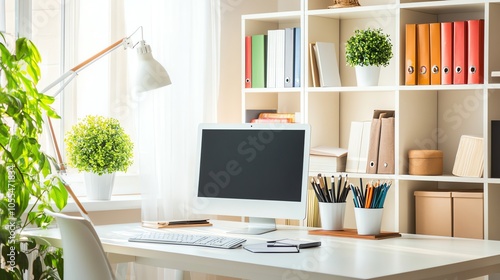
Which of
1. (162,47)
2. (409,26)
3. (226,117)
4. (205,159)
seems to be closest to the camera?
(205,159)

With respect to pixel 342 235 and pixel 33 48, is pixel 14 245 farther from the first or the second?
pixel 342 235

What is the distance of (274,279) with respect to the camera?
237cm

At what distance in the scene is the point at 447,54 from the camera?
11.4 feet

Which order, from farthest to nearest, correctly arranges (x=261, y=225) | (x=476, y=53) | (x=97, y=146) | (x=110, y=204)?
(x=110, y=204)
(x=97, y=146)
(x=476, y=53)
(x=261, y=225)

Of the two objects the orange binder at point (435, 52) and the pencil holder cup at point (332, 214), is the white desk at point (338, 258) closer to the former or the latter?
the pencil holder cup at point (332, 214)

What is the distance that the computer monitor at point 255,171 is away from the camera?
10.1 feet

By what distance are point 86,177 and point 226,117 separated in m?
0.96

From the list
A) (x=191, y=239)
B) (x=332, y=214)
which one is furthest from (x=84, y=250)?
Result: (x=332, y=214)

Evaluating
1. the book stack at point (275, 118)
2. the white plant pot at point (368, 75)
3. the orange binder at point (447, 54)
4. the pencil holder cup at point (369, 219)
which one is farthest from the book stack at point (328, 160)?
the pencil holder cup at point (369, 219)

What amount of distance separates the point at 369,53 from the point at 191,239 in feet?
4.36

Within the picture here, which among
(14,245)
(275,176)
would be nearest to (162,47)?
(275,176)

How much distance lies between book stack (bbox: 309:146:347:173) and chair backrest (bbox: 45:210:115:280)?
5.03ft

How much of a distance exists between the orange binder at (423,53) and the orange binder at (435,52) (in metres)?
0.02

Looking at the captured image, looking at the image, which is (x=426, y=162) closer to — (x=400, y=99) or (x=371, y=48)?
(x=400, y=99)
